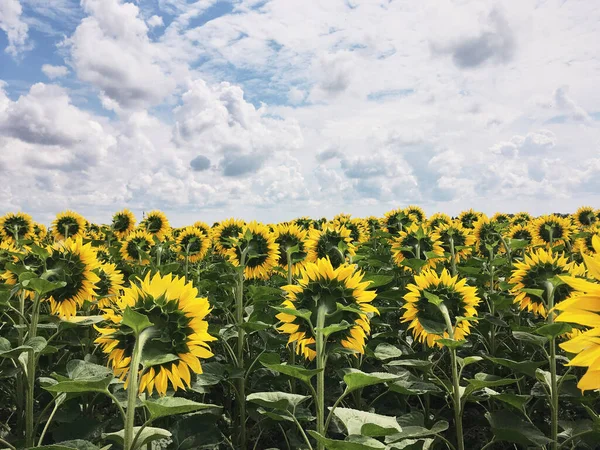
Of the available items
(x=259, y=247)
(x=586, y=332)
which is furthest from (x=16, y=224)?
(x=586, y=332)

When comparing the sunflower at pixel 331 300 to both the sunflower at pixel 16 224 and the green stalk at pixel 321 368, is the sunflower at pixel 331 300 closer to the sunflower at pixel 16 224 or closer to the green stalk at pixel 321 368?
the green stalk at pixel 321 368

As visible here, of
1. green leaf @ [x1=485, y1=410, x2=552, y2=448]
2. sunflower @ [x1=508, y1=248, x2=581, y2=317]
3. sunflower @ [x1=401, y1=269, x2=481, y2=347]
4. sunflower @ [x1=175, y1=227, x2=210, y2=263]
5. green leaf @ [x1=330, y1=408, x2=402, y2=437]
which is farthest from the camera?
sunflower @ [x1=175, y1=227, x2=210, y2=263]

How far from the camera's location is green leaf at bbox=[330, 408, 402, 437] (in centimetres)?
172

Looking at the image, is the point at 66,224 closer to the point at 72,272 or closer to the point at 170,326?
the point at 72,272

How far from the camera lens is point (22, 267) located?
3.36 metres

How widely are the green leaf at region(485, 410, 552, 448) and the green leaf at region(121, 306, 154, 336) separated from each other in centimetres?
189

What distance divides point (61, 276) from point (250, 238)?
167 centimetres

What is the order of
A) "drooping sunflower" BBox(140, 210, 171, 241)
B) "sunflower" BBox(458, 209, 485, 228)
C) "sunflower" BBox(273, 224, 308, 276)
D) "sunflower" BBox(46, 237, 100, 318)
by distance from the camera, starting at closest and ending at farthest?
"sunflower" BBox(46, 237, 100, 318) → "sunflower" BBox(273, 224, 308, 276) → "drooping sunflower" BBox(140, 210, 171, 241) → "sunflower" BBox(458, 209, 485, 228)

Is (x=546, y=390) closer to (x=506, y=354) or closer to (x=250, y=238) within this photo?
(x=506, y=354)

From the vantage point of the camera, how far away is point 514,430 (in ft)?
7.85

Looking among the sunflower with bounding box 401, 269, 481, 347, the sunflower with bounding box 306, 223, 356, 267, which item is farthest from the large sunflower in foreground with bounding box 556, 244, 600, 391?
the sunflower with bounding box 306, 223, 356, 267

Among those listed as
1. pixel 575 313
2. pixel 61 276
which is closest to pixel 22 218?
pixel 61 276

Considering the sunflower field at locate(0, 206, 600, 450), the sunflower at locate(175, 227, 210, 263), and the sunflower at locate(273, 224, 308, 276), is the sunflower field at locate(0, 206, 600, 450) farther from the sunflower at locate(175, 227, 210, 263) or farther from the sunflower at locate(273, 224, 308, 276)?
the sunflower at locate(175, 227, 210, 263)

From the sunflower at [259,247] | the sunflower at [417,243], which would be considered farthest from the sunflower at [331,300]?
the sunflower at [417,243]
